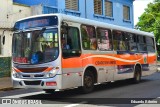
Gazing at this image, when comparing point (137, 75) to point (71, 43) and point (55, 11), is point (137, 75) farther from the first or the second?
point (55, 11)

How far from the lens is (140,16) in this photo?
63.6 m

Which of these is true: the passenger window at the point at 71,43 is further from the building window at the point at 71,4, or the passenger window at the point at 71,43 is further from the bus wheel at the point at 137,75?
the building window at the point at 71,4

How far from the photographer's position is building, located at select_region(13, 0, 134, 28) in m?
26.0

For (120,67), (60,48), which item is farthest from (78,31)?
(120,67)

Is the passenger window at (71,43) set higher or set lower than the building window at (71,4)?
lower

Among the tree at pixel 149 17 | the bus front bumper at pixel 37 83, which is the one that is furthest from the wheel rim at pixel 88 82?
the tree at pixel 149 17

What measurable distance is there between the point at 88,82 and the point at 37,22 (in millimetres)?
3123

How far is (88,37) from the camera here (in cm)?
1373

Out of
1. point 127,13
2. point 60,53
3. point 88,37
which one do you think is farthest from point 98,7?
point 60,53

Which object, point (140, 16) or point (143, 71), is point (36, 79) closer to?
point (143, 71)

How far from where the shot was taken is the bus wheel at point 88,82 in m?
13.5

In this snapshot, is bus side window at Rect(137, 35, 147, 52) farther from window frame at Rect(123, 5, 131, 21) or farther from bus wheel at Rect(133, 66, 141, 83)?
window frame at Rect(123, 5, 131, 21)

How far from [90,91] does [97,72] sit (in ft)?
2.90

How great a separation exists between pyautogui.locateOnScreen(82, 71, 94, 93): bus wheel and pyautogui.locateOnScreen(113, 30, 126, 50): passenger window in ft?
8.34
